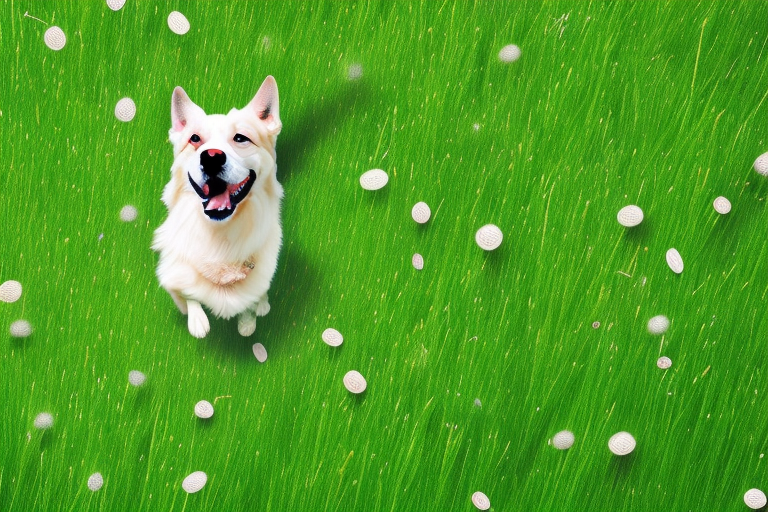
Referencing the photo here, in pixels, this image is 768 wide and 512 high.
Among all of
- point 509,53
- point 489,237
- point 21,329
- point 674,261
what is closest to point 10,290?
point 21,329

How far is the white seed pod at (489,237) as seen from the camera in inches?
58.7

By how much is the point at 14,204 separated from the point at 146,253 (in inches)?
13.8

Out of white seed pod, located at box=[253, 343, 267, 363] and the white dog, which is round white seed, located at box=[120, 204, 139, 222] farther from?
white seed pod, located at box=[253, 343, 267, 363]

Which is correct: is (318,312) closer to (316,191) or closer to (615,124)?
(316,191)

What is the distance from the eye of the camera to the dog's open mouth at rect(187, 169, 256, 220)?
51.2 inches

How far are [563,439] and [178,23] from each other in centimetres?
138

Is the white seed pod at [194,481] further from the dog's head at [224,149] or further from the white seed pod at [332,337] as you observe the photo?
the dog's head at [224,149]

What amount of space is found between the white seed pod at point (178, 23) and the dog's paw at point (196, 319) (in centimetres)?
64

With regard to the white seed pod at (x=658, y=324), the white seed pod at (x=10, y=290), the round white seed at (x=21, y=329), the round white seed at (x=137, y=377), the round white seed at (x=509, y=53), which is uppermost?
the round white seed at (x=509, y=53)

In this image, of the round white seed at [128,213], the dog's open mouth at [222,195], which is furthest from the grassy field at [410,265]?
the dog's open mouth at [222,195]

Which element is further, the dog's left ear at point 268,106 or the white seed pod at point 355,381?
the white seed pod at point 355,381

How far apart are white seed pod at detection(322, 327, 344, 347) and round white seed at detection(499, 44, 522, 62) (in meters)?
0.77

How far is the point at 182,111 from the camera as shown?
4.50 feet

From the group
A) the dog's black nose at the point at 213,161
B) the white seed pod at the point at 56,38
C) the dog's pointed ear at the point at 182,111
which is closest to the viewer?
the dog's black nose at the point at 213,161
